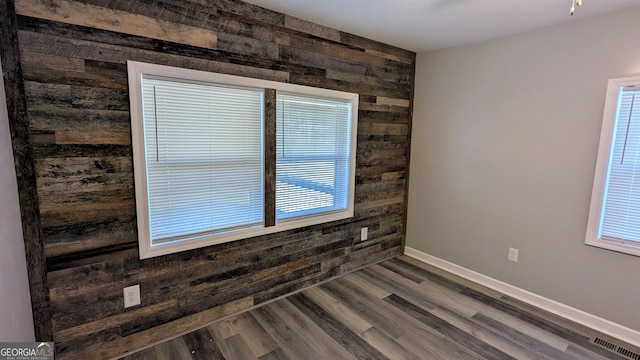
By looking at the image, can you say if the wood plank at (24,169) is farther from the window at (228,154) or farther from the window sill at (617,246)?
the window sill at (617,246)

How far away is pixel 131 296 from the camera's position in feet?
6.31

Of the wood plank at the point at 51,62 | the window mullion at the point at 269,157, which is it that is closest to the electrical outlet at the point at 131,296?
the window mullion at the point at 269,157

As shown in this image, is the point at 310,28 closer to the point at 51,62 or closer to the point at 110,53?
the point at 110,53

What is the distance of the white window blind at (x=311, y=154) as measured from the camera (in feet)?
8.18

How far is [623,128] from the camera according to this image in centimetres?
→ 213

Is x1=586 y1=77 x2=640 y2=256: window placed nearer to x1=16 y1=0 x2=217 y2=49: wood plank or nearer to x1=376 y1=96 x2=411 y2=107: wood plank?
x1=376 y1=96 x2=411 y2=107: wood plank

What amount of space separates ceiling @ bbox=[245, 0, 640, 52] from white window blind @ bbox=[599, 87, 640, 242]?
0.69 meters

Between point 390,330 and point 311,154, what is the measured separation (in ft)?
5.19

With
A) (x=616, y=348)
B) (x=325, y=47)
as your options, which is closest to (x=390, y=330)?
(x=616, y=348)

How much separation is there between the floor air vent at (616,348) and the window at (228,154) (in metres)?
2.21

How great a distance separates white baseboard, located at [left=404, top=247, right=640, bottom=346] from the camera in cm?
218

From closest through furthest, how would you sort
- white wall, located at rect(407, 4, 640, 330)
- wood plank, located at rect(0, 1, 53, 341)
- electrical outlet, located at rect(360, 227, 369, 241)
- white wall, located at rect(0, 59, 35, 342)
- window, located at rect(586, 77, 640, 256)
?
white wall, located at rect(0, 59, 35, 342) → wood plank, located at rect(0, 1, 53, 341) → window, located at rect(586, 77, 640, 256) → white wall, located at rect(407, 4, 640, 330) → electrical outlet, located at rect(360, 227, 369, 241)

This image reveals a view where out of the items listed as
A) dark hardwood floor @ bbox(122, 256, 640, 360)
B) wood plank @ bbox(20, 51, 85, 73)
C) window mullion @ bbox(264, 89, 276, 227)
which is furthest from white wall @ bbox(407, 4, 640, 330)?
wood plank @ bbox(20, 51, 85, 73)

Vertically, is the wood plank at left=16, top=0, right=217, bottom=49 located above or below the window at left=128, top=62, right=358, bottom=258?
above
